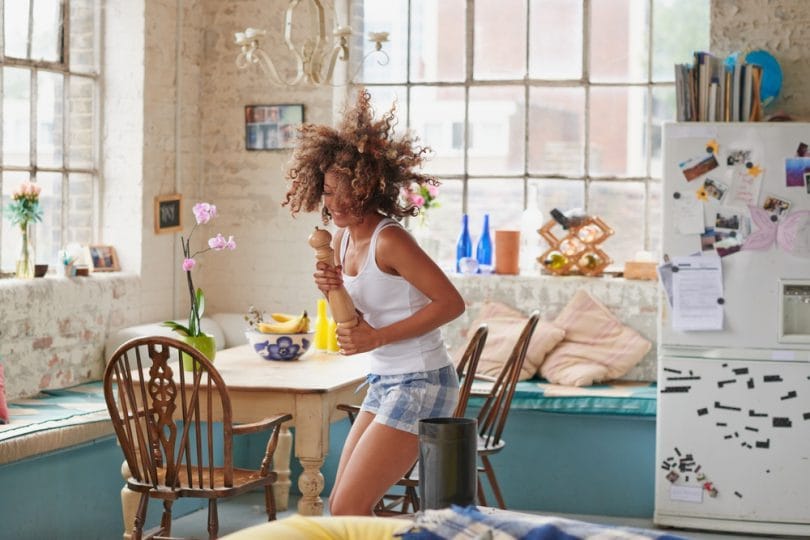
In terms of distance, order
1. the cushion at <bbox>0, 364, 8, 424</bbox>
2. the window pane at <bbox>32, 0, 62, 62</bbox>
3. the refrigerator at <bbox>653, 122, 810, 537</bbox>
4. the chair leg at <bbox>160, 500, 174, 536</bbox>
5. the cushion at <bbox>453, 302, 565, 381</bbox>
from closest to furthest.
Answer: the chair leg at <bbox>160, 500, 174, 536</bbox> → the cushion at <bbox>0, 364, 8, 424</bbox> → the refrigerator at <bbox>653, 122, 810, 537</bbox> → the window pane at <bbox>32, 0, 62, 62</bbox> → the cushion at <bbox>453, 302, 565, 381</bbox>

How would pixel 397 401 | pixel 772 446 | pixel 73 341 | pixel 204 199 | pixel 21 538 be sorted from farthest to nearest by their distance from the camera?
pixel 204 199, pixel 73 341, pixel 772 446, pixel 21 538, pixel 397 401

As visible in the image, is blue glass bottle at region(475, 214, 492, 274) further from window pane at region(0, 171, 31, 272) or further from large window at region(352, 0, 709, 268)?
window pane at region(0, 171, 31, 272)

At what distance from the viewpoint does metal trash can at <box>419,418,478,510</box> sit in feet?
5.83

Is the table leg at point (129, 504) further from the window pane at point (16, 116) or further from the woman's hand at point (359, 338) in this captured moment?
the window pane at point (16, 116)

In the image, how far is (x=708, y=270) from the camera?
5.17m

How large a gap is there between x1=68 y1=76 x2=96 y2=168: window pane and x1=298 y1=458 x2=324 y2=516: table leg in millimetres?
2729

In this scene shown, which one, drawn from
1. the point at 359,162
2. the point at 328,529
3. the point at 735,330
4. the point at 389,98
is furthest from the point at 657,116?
the point at 328,529

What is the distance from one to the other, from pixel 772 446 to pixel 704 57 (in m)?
1.67

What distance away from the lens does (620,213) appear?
254 inches

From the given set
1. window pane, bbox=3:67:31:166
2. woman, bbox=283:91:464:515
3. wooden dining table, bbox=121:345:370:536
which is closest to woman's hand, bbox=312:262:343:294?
woman, bbox=283:91:464:515

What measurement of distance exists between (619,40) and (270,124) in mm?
1920

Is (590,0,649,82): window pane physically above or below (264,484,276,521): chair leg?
above

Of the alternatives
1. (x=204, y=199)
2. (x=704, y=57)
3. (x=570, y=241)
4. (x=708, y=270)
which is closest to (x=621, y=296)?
(x=570, y=241)

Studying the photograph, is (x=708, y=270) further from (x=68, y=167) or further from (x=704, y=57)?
(x=68, y=167)
